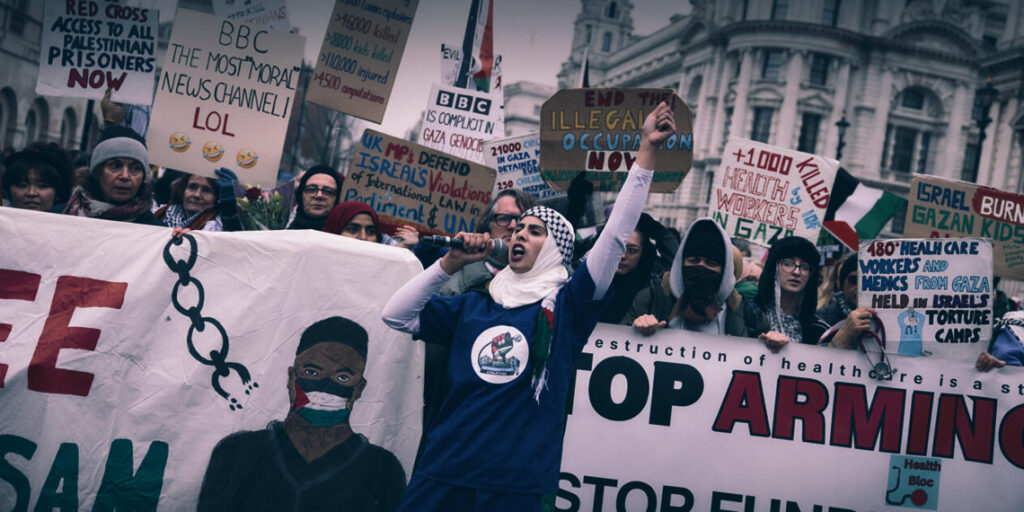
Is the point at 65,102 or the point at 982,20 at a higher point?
the point at 982,20

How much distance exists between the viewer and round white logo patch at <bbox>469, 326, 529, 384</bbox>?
314 centimetres

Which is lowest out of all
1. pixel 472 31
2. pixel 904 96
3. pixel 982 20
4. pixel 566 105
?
pixel 566 105

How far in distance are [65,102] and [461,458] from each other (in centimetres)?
2265

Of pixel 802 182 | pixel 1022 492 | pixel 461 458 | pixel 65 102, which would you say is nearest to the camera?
pixel 461 458

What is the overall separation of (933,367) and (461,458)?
278 centimetres

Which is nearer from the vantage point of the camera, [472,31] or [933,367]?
[933,367]

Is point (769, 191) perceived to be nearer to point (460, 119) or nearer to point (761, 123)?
point (460, 119)

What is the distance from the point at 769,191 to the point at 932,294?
2290mm

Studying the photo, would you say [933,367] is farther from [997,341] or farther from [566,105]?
[566,105]

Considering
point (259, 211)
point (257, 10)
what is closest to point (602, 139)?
point (259, 211)

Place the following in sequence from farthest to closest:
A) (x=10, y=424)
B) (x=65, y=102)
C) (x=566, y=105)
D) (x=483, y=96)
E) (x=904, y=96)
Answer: (x=904, y=96) < (x=65, y=102) < (x=483, y=96) < (x=566, y=105) < (x=10, y=424)

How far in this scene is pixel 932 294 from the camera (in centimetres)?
459

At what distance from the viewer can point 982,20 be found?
54562 mm

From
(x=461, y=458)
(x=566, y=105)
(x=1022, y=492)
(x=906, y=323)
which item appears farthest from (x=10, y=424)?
(x=1022, y=492)
